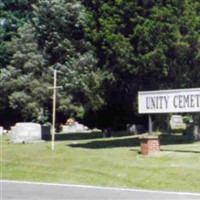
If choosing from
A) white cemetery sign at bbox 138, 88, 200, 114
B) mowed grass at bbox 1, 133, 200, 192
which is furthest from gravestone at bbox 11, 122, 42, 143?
white cemetery sign at bbox 138, 88, 200, 114

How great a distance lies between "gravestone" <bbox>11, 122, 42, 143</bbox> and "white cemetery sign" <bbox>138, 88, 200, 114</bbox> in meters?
9.07

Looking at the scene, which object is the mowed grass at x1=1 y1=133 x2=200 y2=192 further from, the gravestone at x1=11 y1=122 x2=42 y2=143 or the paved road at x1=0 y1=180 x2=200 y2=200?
the gravestone at x1=11 y1=122 x2=42 y2=143

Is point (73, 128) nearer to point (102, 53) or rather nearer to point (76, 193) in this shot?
point (102, 53)

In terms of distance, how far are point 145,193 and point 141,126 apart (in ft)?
77.6

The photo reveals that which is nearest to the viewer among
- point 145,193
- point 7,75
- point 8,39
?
point 145,193

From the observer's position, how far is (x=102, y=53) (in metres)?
26.7

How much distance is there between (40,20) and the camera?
30.3 metres

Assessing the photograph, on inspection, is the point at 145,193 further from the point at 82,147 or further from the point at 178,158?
the point at 82,147

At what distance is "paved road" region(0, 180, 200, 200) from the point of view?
11.3 m

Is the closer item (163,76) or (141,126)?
(163,76)

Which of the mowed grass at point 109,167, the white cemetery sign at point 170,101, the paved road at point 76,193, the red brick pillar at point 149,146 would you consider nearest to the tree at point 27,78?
the mowed grass at point 109,167

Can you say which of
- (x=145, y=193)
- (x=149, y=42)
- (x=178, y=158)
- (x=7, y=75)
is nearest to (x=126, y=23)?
(x=149, y=42)

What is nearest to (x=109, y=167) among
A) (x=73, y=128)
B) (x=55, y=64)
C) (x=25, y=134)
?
(x=25, y=134)

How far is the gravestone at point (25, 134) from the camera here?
2741 centimetres
